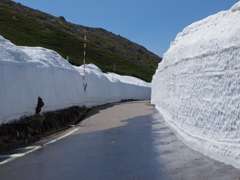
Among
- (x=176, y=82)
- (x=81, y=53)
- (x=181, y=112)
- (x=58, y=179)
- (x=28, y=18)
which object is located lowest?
(x=58, y=179)

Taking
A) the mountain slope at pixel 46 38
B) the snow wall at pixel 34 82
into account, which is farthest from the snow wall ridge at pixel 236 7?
the mountain slope at pixel 46 38

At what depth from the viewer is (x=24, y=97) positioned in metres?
9.90

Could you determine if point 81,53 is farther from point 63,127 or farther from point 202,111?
point 202,111

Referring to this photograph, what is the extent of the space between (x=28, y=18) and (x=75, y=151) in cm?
8609

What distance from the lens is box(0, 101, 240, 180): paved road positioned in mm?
4973

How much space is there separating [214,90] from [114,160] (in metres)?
2.81

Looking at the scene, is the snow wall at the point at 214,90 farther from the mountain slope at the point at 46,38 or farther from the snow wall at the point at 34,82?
the mountain slope at the point at 46,38

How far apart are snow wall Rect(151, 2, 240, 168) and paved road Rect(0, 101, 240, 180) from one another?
0.36 metres

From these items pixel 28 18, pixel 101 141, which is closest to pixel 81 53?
pixel 28 18

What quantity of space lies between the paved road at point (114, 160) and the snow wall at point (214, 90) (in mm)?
364

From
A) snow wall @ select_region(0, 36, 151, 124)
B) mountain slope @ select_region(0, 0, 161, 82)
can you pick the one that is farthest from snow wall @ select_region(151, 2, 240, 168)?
mountain slope @ select_region(0, 0, 161, 82)

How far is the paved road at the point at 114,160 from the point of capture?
4.97m

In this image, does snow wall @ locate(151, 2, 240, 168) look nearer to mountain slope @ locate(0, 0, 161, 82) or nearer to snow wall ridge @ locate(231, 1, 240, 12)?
snow wall ridge @ locate(231, 1, 240, 12)

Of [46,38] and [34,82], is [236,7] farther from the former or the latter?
[46,38]
